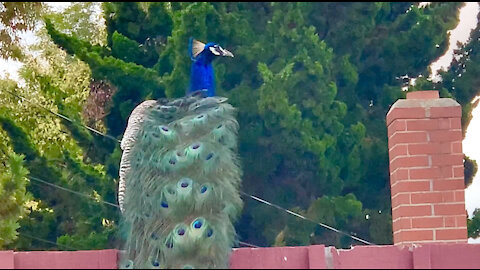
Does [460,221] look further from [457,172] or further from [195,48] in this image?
[195,48]

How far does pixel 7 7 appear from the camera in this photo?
36.1 ft

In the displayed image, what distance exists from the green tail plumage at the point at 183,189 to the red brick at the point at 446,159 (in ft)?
2.94

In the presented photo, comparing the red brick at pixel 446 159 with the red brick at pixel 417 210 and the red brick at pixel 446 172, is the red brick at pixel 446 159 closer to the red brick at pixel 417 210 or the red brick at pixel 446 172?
the red brick at pixel 446 172

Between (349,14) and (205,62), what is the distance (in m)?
4.80

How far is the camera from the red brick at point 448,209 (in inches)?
138

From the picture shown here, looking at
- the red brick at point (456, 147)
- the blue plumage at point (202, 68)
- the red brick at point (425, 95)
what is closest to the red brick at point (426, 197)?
the red brick at point (456, 147)

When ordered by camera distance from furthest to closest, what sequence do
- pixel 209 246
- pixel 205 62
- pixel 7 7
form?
pixel 7 7 → pixel 205 62 → pixel 209 246

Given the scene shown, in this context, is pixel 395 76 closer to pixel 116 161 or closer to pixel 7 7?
pixel 116 161

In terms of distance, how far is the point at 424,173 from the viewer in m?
3.56

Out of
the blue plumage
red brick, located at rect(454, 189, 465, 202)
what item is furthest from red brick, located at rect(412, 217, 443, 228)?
the blue plumage

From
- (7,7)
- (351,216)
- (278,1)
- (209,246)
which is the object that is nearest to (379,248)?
(209,246)

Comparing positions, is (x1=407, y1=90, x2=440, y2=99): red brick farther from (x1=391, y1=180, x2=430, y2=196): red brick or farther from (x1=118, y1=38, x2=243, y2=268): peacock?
(x1=118, y1=38, x2=243, y2=268): peacock

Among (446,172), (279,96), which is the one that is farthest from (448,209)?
(279,96)

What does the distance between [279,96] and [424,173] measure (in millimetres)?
5292
